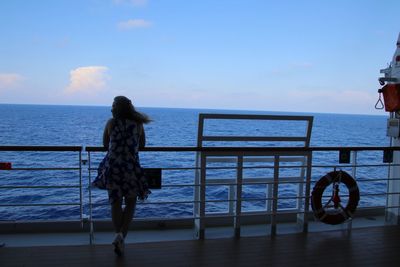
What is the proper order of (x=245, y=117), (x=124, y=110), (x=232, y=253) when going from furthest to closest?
1. (x=245, y=117)
2. (x=232, y=253)
3. (x=124, y=110)

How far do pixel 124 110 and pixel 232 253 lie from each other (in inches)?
50.9

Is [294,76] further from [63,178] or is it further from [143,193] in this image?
[143,193]

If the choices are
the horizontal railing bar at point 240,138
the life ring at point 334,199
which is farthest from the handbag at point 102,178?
the life ring at point 334,199

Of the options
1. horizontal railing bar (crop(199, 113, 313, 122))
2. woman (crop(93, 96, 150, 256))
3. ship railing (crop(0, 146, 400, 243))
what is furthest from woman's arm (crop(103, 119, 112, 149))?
horizontal railing bar (crop(199, 113, 313, 122))

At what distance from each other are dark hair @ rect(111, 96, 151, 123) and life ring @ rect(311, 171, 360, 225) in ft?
5.64

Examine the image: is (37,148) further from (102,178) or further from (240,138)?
(240,138)

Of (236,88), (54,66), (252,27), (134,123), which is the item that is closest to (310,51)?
(252,27)

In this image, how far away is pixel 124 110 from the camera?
2576 mm

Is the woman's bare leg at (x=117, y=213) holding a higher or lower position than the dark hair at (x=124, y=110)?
lower

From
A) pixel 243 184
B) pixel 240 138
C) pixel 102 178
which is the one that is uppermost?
pixel 240 138

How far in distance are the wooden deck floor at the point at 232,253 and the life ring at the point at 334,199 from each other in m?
0.21

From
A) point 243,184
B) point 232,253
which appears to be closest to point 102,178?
point 232,253

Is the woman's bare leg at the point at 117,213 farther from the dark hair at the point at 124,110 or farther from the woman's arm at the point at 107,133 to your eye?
the dark hair at the point at 124,110

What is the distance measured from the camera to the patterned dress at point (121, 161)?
8.49 ft
